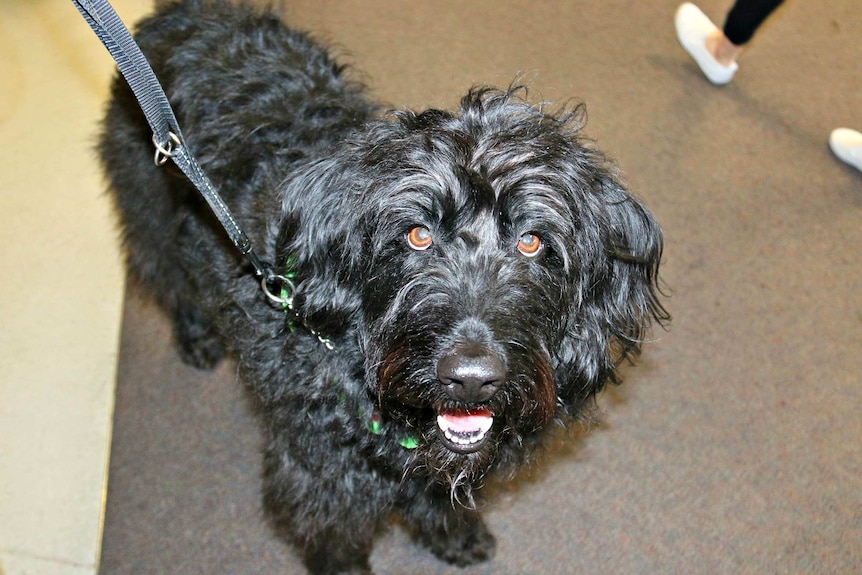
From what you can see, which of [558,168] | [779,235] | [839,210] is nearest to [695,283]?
[779,235]

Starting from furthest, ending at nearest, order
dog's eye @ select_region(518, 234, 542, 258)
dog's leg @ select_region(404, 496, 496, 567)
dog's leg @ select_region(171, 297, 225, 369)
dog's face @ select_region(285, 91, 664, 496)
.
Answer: dog's leg @ select_region(171, 297, 225, 369)
dog's leg @ select_region(404, 496, 496, 567)
dog's eye @ select_region(518, 234, 542, 258)
dog's face @ select_region(285, 91, 664, 496)

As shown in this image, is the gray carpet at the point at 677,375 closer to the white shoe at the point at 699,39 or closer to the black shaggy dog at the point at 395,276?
the white shoe at the point at 699,39

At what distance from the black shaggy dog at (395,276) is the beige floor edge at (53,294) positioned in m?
0.88

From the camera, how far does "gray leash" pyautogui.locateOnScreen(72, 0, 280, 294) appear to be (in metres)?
1.50

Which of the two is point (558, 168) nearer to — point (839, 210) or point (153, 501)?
point (153, 501)

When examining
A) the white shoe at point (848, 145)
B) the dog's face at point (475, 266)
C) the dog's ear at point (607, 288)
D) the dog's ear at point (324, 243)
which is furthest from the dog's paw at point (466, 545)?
the white shoe at point (848, 145)

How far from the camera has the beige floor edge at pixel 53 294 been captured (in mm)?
2711

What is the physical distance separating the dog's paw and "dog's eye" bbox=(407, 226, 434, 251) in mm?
1223

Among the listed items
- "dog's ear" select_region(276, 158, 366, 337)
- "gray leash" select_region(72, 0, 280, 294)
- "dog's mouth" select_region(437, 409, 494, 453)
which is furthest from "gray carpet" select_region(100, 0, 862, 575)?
"gray leash" select_region(72, 0, 280, 294)

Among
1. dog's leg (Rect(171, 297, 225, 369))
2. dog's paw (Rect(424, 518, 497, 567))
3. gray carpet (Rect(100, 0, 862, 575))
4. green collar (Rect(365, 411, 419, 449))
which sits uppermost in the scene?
green collar (Rect(365, 411, 419, 449))

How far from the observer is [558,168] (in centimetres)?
175

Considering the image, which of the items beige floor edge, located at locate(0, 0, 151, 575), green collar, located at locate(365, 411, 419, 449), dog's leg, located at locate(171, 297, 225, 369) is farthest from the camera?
dog's leg, located at locate(171, 297, 225, 369)

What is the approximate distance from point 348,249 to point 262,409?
74 cm

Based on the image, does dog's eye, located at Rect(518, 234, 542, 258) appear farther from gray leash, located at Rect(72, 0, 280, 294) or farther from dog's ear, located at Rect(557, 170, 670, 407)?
gray leash, located at Rect(72, 0, 280, 294)
